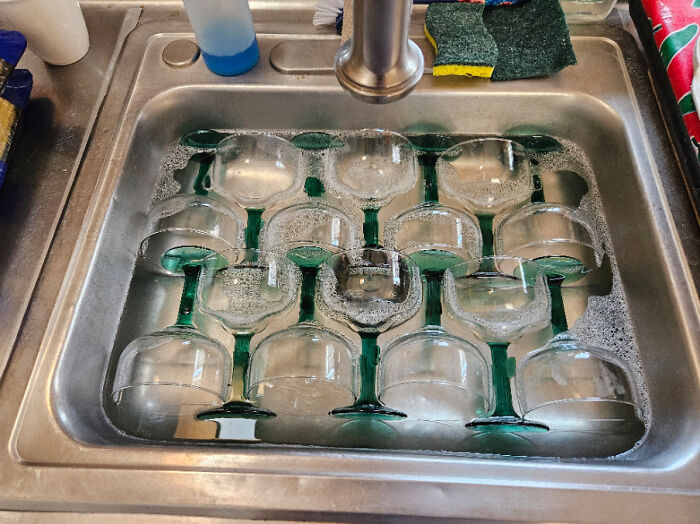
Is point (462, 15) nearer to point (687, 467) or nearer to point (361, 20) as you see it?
point (361, 20)

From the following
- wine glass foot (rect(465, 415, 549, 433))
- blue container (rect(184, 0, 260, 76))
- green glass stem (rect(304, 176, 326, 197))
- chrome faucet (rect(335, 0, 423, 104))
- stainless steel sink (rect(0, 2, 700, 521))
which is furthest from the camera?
green glass stem (rect(304, 176, 326, 197))

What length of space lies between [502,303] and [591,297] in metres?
0.13

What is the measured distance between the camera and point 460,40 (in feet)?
2.62

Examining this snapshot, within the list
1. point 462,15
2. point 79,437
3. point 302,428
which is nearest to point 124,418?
point 79,437

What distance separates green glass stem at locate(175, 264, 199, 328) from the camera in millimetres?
758

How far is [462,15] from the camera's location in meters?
0.82

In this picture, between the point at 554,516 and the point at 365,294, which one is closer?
the point at 554,516

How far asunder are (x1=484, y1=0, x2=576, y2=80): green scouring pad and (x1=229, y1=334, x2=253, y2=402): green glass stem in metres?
0.52

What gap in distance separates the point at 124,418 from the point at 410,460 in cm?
35

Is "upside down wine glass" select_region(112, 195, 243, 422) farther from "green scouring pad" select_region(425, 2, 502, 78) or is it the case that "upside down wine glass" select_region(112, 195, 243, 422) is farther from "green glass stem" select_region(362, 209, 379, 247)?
"green scouring pad" select_region(425, 2, 502, 78)

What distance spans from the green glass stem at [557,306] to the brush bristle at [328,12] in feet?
1.67

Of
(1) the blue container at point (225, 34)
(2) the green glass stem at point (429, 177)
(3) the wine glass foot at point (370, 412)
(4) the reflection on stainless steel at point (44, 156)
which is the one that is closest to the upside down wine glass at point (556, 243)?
(2) the green glass stem at point (429, 177)

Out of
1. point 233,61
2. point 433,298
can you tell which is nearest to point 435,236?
point 433,298

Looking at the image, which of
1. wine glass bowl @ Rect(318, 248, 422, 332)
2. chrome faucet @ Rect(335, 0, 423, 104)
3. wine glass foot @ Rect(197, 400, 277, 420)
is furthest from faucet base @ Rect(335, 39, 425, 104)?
wine glass foot @ Rect(197, 400, 277, 420)
